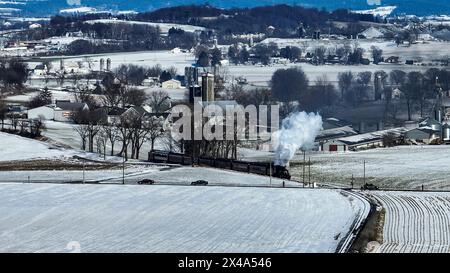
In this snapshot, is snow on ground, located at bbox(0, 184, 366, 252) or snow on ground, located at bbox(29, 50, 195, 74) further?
snow on ground, located at bbox(29, 50, 195, 74)

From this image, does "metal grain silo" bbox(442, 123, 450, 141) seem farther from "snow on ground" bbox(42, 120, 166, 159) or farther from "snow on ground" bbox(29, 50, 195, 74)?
"snow on ground" bbox(29, 50, 195, 74)

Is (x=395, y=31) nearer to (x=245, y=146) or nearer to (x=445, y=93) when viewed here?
(x=445, y=93)

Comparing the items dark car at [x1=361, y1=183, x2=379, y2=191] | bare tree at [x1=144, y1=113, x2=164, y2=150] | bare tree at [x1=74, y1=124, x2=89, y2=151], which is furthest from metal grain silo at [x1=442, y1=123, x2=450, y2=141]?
dark car at [x1=361, y1=183, x2=379, y2=191]

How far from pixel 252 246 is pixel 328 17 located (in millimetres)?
85345

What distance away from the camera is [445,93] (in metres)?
44.2

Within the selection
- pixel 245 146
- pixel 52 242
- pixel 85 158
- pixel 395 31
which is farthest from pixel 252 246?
pixel 395 31

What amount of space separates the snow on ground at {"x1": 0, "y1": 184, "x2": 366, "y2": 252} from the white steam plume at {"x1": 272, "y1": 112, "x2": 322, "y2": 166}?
5334 millimetres

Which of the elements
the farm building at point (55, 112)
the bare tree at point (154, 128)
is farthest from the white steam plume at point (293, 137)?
the farm building at point (55, 112)

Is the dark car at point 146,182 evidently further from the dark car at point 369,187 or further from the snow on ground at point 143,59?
the snow on ground at point 143,59

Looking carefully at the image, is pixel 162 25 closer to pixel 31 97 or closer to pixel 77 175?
pixel 31 97

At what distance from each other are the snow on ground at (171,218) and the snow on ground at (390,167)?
10.1 feet

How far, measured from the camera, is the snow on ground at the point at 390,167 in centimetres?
2123

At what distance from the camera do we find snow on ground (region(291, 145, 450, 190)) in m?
21.2
